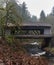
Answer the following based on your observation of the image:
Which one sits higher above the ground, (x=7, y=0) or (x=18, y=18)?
(x=7, y=0)

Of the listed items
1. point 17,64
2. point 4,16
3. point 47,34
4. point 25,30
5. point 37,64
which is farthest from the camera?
point 25,30

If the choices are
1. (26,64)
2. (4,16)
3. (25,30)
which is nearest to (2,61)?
(26,64)

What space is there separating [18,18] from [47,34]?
56.6 feet

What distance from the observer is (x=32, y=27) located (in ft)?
149

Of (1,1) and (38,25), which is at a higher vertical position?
(1,1)

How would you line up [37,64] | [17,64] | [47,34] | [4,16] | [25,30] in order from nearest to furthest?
1. [17,64]
2. [37,64]
3. [4,16]
4. [47,34]
5. [25,30]

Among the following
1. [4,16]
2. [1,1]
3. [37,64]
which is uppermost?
[1,1]

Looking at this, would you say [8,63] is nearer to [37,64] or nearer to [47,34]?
[37,64]

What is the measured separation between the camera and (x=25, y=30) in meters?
47.9

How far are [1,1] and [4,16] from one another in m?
2.08

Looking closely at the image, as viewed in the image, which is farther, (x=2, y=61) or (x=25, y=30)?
(x=25, y=30)

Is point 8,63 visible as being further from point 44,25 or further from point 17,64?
point 44,25

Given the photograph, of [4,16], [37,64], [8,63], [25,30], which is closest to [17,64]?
[8,63]

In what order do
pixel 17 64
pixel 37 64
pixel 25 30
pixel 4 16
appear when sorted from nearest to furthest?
pixel 17 64, pixel 37 64, pixel 4 16, pixel 25 30
